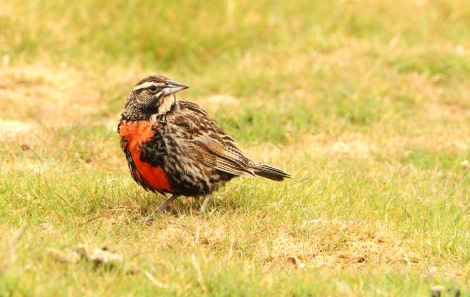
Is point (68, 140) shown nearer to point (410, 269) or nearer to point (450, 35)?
point (410, 269)

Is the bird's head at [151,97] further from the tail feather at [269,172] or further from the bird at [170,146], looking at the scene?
the tail feather at [269,172]

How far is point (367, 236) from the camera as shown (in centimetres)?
716

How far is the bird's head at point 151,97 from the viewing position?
7352 millimetres

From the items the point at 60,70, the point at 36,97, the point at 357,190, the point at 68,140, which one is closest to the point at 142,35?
the point at 60,70

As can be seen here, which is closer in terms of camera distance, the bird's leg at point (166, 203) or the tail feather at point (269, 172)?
the bird's leg at point (166, 203)

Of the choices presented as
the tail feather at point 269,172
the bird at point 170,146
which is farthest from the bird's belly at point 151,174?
the tail feather at point 269,172

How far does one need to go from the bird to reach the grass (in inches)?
11.5

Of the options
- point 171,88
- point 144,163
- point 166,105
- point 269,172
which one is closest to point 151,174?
point 144,163

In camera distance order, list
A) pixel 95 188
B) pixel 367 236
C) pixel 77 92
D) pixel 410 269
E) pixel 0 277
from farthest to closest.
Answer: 1. pixel 77 92
2. pixel 95 188
3. pixel 367 236
4. pixel 410 269
5. pixel 0 277

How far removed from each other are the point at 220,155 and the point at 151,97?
0.82 m

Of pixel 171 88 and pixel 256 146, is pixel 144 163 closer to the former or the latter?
pixel 171 88

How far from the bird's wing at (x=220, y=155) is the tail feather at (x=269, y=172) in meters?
0.15

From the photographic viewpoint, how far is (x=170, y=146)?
723 cm

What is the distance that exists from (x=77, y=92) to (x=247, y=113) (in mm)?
2471
